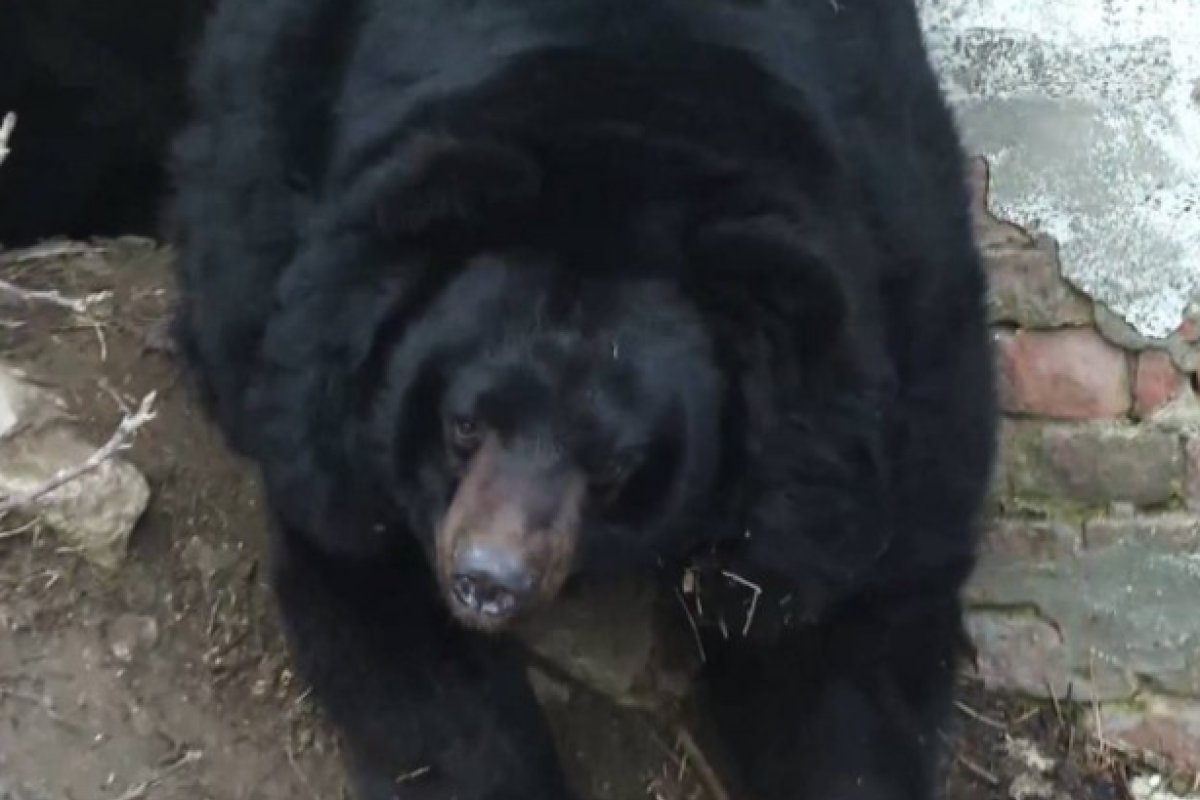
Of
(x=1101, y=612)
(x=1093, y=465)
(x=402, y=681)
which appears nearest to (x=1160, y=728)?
(x=1101, y=612)

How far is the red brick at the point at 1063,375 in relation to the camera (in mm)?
3717

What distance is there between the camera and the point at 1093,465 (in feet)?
12.4

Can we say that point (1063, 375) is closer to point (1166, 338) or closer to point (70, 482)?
point (1166, 338)

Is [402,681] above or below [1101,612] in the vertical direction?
above

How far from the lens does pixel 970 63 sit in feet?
12.0

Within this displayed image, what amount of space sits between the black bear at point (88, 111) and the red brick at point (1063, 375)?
129 centimetres

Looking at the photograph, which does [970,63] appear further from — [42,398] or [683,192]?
[42,398]

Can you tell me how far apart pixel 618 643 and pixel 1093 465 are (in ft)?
2.59

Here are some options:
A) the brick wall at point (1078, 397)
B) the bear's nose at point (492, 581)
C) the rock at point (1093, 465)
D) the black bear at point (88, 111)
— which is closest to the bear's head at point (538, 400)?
the bear's nose at point (492, 581)

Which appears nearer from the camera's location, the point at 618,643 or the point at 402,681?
the point at 402,681

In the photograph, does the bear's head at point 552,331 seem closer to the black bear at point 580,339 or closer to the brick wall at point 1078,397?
the black bear at point 580,339

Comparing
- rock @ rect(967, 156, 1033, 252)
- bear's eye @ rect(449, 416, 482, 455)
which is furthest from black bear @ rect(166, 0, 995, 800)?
rock @ rect(967, 156, 1033, 252)

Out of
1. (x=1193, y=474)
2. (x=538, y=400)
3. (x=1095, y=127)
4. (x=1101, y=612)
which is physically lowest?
(x=1101, y=612)

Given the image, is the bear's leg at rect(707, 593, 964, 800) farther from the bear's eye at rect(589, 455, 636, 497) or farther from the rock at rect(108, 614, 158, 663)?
the rock at rect(108, 614, 158, 663)
